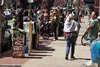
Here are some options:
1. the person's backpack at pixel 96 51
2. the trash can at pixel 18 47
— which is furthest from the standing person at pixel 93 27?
the person's backpack at pixel 96 51

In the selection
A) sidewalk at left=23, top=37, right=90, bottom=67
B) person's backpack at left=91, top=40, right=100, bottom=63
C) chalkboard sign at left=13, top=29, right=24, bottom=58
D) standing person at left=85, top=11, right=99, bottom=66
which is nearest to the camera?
person's backpack at left=91, top=40, right=100, bottom=63

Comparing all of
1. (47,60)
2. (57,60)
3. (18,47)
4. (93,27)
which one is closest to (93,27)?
(93,27)

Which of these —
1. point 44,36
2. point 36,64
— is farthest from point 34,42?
point 44,36

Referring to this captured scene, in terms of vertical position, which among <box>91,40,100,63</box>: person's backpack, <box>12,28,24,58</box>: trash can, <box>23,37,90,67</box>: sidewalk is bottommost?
<box>23,37,90,67</box>: sidewalk

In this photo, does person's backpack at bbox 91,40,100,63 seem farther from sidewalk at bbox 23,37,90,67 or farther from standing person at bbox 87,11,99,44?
standing person at bbox 87,11,99,44

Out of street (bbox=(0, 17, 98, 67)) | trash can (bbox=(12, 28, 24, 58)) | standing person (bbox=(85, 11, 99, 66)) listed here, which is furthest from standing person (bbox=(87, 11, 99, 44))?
trash can (bbox=(12, 28, 24, 58))

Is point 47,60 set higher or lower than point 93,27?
lower

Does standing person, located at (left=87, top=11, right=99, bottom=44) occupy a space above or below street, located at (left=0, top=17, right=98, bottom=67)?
above

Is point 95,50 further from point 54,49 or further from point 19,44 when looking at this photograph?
point 54,49

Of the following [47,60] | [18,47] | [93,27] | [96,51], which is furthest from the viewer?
[18,47]

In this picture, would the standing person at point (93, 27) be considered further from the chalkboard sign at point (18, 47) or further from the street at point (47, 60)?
the chalkboard sign at point (18, 47)

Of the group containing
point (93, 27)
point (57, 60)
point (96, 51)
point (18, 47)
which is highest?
point (93, 27)

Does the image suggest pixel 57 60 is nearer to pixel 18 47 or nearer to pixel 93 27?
pixel 18 47

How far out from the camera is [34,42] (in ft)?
64.7
